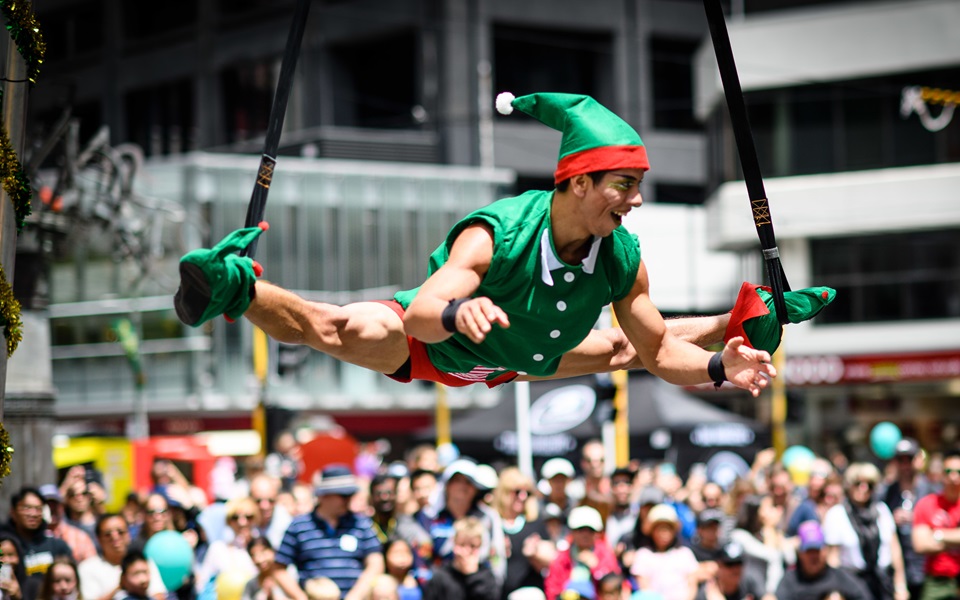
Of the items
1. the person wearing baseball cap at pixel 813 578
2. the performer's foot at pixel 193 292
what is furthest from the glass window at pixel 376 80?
the performer's foot at pixel 193 292

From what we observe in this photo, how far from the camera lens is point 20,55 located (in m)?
4.58

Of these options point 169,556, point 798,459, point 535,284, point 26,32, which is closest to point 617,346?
point 535,284

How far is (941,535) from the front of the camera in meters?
9.33

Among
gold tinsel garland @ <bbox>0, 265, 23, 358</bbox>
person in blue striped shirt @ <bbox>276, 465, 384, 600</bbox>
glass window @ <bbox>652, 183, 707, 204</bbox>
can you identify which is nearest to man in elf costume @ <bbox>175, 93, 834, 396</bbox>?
gold tinsel garland @ <bbox>0, 265, 23, 358</bbox>

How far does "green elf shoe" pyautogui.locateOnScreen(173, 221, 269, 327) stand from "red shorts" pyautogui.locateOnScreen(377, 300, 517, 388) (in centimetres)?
88

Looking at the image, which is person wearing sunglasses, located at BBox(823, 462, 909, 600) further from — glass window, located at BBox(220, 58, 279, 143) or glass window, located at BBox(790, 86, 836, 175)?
glass window, located at BBox(220, 58, 279, 143)

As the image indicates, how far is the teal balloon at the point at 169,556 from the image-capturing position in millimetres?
7469

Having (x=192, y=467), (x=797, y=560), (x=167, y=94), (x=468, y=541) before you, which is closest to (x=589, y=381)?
(x=192, y=467)

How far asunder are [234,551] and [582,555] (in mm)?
2160

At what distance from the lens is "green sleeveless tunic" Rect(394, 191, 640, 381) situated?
476 cm

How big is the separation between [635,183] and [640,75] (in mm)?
30007

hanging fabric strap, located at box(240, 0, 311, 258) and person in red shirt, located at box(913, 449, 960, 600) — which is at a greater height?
hanging fabric strap, located at box(240, 0, 311, 258)

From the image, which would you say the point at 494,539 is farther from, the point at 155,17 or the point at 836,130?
the point at 155,17

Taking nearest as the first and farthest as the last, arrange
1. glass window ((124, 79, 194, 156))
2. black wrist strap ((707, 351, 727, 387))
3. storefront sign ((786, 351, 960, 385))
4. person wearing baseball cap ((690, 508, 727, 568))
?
black wrist strap ((707, 351, 727, 387))
person wearing baseball cap ((690, 508, 727, 568))
storefront sign ((786, 351, 960, 385))
glass window ((124, 79, 194, 156))
